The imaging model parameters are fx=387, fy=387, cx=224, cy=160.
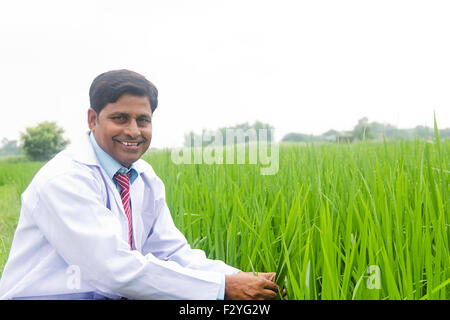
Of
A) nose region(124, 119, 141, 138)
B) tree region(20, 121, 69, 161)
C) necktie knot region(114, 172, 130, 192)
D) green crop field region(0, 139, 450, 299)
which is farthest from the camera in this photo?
tree region(20, 121, 69, 161)

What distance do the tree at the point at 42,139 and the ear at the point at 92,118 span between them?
17654 mm

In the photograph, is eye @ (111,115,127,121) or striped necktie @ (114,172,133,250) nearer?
eye @ (111,115,127,121)

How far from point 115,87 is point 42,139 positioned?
19.2m

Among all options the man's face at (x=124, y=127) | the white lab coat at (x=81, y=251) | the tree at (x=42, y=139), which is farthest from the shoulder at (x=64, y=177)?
the tree at (x=42, y=139)

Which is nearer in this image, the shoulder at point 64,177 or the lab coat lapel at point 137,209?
the shoulder at point 64,177

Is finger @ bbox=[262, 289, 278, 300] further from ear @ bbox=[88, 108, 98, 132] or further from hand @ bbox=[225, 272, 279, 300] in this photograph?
ear @ bbox=[88, 108, 98, 132]

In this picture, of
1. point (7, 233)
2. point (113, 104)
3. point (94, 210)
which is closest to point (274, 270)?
point (94, 210)

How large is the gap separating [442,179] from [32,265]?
5.32 feet

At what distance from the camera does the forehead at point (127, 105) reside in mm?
1246

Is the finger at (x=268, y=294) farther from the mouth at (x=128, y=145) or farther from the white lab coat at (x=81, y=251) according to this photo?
the mouth at (x=128, y=145)

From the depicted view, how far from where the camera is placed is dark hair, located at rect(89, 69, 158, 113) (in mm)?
1245

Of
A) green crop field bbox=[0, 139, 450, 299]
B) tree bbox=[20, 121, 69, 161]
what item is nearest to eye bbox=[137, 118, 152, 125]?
green crop field bbox=[0, 139, 450, 299]

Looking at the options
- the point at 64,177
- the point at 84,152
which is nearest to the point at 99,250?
the point at 64,177
